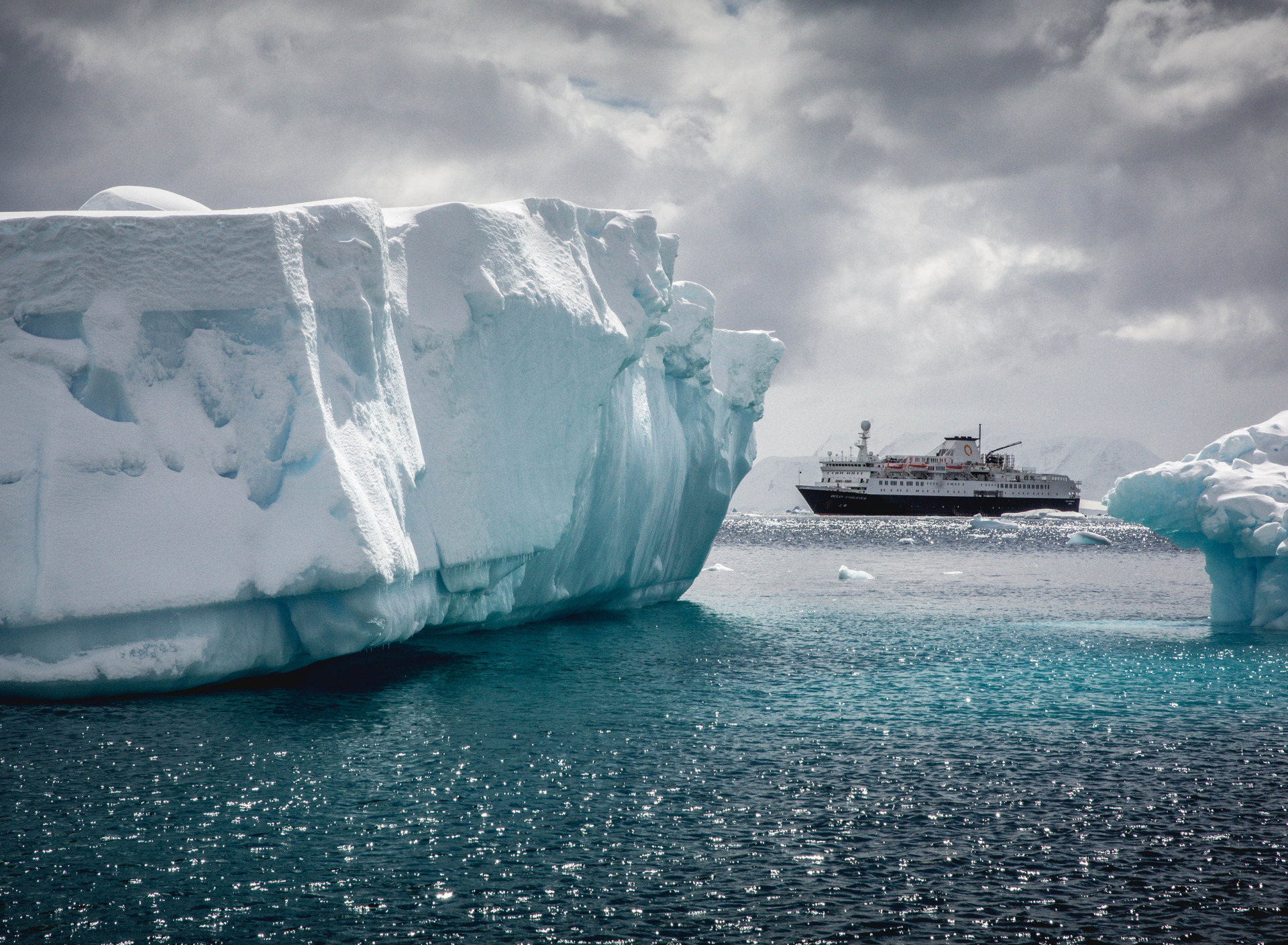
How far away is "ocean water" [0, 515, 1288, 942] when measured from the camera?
6.16 meters

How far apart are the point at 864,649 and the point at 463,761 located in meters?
9.34

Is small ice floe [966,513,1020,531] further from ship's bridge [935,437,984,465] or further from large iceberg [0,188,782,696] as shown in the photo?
large iceberg [0,188,782,696]

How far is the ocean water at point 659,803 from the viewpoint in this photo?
6.16m

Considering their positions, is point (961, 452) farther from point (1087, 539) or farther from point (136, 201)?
point (136, 201)

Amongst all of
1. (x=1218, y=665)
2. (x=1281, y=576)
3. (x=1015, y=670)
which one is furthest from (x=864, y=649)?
(x=1281, y=576)

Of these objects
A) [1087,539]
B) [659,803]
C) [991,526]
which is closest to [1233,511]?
[659,803]

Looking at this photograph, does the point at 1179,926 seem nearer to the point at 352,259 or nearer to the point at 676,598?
the point at 352,259

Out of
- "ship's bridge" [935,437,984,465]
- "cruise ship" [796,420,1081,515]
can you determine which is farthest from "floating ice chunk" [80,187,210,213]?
"ship's bridge" [935,437,984,465]

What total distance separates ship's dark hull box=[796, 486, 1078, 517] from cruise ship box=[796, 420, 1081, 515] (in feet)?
0.18

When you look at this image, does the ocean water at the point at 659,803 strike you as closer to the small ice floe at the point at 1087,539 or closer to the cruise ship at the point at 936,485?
the small ice floe at the point at 1087,539

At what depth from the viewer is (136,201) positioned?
556 inches

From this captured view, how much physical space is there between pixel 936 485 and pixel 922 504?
204 centimetres

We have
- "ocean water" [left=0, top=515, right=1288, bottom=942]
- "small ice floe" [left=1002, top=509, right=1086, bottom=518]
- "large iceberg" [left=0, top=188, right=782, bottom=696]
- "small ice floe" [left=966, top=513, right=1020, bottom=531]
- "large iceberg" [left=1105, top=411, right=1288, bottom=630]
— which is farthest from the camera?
"small ice floe" [left=1002, top=509, right=1086, bottom=518]

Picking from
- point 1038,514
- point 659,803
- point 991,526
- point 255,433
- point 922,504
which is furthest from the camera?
point 922,504
